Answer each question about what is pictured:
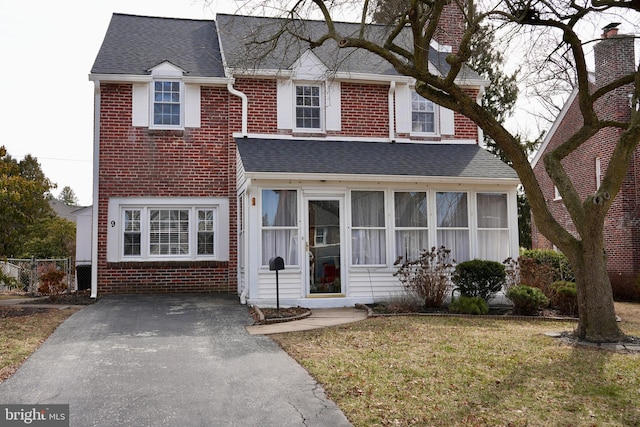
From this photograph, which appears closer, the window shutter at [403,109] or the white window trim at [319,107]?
the white window trim at [319,107]

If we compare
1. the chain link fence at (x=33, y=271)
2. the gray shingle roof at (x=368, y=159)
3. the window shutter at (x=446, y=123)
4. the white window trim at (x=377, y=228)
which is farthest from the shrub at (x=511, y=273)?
the chain link fence at (x=33, y=271)

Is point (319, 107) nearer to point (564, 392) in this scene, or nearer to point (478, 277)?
point (478, 277)

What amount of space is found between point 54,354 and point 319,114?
9.53m

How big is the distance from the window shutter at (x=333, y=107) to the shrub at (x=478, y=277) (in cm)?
519

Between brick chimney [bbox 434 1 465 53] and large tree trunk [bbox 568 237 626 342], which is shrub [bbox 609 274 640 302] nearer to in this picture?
brick chimney [bbox 434 1 465 53]

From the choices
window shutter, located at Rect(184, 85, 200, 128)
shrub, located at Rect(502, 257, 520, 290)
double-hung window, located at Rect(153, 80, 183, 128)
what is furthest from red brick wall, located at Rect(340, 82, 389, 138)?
shrub, located at Rect(502, 257, 520, 290)

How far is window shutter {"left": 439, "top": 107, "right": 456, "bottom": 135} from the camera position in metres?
15.9

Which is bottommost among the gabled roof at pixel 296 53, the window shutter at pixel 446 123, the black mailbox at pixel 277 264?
the black mailbox at pixel 277 264

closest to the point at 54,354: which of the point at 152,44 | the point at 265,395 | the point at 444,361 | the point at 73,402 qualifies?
the point at 73,402

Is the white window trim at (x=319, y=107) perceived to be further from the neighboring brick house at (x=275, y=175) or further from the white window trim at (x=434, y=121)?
the white window trim at (x=434, y=121)

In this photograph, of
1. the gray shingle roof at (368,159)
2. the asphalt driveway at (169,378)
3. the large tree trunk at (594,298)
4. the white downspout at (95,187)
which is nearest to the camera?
the asphalt driveway at (169,378)

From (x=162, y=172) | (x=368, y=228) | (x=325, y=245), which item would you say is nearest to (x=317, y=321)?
(x=325, y=245)

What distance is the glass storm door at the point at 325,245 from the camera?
13.0m

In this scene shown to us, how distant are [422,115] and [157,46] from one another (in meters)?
7.71
